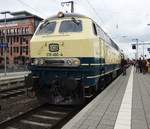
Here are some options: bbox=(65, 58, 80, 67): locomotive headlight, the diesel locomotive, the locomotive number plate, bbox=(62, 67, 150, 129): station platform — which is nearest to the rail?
the diesel locomotive

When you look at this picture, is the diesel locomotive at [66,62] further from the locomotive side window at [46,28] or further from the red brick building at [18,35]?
the red brick building at [18,35]

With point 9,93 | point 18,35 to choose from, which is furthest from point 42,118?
point 18,35

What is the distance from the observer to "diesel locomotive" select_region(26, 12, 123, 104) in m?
10.5

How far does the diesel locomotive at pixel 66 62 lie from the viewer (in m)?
10.5

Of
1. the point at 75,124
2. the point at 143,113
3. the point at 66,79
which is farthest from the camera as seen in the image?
the point at 66,79

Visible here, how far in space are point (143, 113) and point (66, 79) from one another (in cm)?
297

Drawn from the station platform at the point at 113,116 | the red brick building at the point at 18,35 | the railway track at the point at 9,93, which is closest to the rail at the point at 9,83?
the railway track at the point at 9,93

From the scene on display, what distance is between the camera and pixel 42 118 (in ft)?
31.6

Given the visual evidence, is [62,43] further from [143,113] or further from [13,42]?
[13,42]

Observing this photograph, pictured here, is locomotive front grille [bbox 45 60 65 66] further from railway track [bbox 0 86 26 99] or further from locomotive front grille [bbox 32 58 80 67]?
railway track [bbox 0 86 26 99]

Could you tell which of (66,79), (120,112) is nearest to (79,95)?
(66,79)

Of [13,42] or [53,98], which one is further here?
[13,42]

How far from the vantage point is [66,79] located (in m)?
10.2

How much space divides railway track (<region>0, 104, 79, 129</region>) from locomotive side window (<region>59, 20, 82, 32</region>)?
273 centimetres
